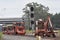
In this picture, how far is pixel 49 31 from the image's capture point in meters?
25.2

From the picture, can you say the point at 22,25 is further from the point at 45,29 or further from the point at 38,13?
the point at 38,13

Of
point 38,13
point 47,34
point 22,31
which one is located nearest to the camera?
point 47,34

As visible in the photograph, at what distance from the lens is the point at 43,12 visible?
98.4 meters

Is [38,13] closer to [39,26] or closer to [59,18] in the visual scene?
[59,18]

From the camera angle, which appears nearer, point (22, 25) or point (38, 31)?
point (38, 31)

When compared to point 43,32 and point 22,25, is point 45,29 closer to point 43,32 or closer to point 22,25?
point 43,32

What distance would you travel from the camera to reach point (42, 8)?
101812 mm

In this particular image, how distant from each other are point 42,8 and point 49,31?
252ft

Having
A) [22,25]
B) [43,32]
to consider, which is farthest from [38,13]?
[43,32]

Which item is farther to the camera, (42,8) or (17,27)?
(42,8)

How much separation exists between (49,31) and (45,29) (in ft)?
1.41

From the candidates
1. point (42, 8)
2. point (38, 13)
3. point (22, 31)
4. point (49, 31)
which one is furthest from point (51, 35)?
point (42, 8)

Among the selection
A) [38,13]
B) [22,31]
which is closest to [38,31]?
[22,31]

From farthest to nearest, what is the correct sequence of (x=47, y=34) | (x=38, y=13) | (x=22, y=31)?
(x=38, y=13), (x=22, y=31), (x=47, y=34)
